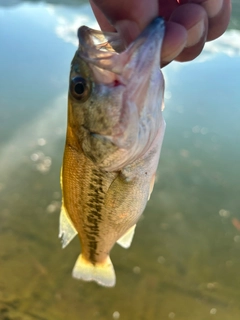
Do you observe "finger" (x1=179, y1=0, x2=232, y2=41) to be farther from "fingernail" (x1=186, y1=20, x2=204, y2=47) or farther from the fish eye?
the fish eye

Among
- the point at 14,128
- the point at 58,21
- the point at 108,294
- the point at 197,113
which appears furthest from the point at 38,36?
the point at 108,294

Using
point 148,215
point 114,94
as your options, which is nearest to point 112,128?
point 114,94

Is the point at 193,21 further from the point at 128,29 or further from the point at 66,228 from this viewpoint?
the point at 66,228

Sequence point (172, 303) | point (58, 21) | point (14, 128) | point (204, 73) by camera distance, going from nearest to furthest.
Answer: point (172, 303) → point (14, 128) → point (204, 73) → point (58, 21)

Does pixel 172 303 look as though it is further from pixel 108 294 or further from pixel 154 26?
pixel 154 26

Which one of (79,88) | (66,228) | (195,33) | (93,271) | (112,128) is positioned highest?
(195,33)

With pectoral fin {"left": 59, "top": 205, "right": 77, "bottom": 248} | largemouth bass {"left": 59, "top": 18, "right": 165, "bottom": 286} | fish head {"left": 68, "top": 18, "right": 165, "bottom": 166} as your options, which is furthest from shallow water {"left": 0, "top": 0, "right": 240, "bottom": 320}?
fish head {"left": 68, "top": 18, "right": 165, "bottom": 166}

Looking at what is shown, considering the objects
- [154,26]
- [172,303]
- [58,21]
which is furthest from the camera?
[58,21]
